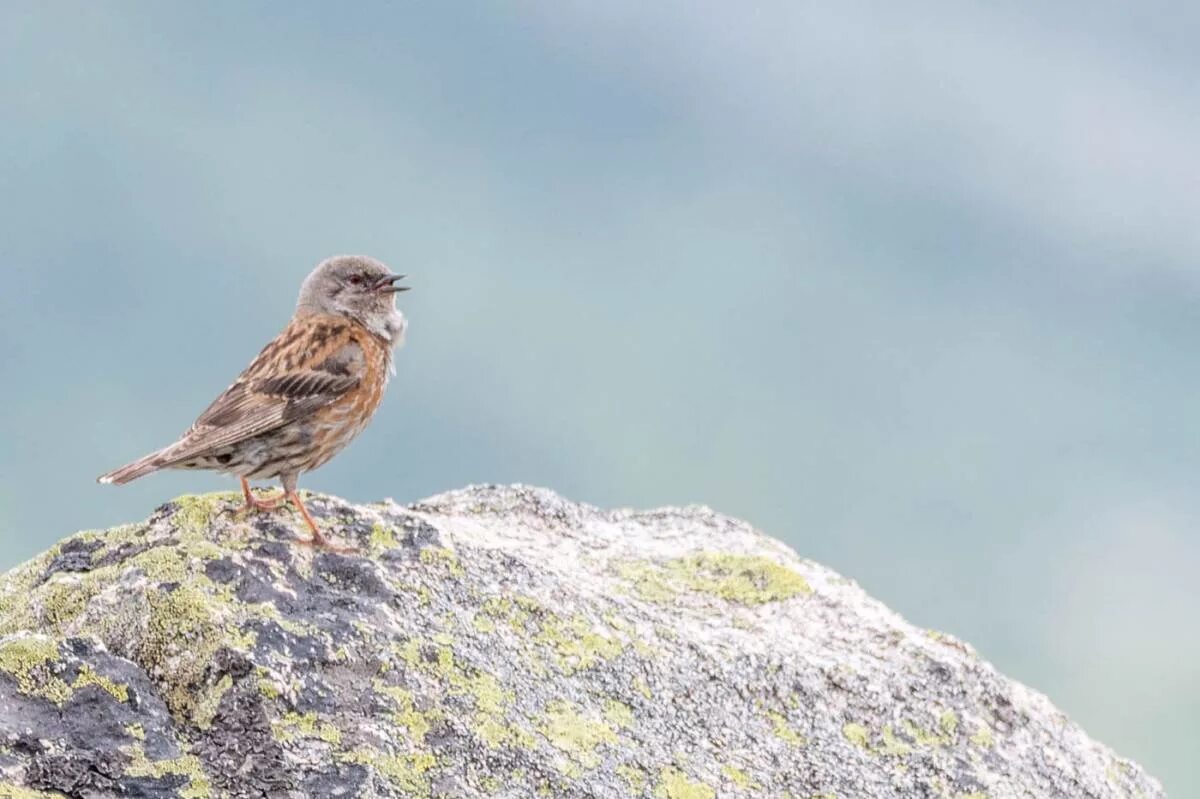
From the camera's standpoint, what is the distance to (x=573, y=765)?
5.18m

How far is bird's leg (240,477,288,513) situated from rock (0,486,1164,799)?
176mm

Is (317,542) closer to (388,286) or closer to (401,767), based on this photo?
(401,767)

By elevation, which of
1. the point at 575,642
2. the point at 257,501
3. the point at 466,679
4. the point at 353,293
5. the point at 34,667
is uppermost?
the point at 353,293

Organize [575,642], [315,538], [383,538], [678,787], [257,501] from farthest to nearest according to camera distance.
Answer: [257,501]
[383,538]
[315,538]
[575,642]
[678,787]

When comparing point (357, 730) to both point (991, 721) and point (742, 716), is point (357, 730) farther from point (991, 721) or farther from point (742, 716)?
point (991, 721)

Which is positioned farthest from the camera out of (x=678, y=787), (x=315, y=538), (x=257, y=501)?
(x=257, y=501)

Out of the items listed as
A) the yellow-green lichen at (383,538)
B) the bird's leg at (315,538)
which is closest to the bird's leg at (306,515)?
the bird's leg at (315,538)

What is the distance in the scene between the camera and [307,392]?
25.8 feet

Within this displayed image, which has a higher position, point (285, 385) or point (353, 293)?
point (353, 293)

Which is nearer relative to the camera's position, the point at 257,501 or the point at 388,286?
the point at 257,501

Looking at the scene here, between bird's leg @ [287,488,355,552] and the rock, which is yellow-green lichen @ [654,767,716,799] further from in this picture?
bird's leg @ [287,488,355,552]

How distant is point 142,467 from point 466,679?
9.44 feet

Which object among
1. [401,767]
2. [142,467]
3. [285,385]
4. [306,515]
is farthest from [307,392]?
[401,767]

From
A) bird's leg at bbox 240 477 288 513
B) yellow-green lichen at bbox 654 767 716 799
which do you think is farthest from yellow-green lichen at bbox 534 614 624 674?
bird's leg at bbox 240 477 288 513
